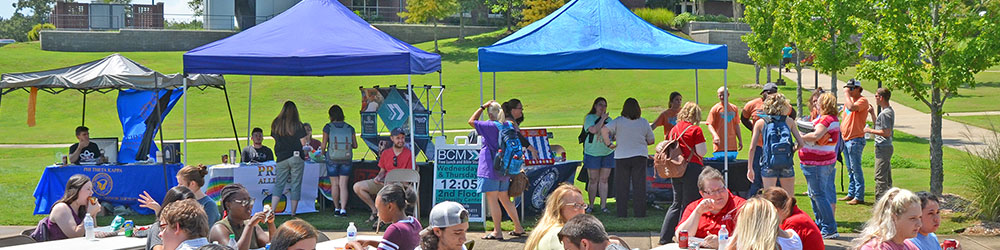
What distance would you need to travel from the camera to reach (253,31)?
38.7ft

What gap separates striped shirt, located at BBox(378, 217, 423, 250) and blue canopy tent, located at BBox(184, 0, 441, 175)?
473 cm

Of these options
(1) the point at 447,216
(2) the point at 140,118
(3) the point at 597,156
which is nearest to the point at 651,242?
(3) the point at 597,156

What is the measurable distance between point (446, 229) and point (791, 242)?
6.50ft

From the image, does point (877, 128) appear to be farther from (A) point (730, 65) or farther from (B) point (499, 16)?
(B) point (499, 16)

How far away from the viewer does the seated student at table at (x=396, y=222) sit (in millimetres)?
5824

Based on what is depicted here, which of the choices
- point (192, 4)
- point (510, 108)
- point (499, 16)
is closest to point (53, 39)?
point (499, 16)

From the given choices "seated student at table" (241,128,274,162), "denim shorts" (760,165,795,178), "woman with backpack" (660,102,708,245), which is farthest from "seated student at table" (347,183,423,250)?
"seated student at table" (241,128,274,162)

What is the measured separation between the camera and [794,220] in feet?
20.1

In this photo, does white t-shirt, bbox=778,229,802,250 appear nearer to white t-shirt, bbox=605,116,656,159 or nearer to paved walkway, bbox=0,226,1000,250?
paved walkway, bbox=0,226,1000,250

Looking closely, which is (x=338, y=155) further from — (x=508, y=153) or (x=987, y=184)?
Answer: (x=987, y=184)

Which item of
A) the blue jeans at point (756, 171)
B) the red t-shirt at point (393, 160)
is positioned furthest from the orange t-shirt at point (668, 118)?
the red t-shirt at point (393, 160)

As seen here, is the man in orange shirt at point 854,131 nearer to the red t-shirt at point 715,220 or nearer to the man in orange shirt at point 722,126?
the man in orange shirt at point 722,126

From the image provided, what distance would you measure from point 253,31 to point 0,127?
912 inches

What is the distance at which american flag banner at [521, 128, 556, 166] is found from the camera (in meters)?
11.2
